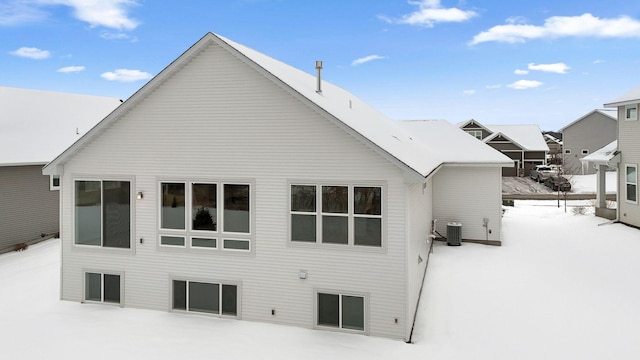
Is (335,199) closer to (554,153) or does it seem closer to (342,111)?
(342,111)

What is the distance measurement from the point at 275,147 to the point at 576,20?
32.7 metres

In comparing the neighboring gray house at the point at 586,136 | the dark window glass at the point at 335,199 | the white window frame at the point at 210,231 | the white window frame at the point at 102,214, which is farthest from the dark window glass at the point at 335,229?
the neighboring gray house at the point at 586,136

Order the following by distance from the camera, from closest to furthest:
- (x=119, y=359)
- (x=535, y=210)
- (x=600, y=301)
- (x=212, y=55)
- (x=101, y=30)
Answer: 1. (x=119, y=359)
2. (x=212, y=55)
3. (x=600, y=301)
4. (x=535, y=210)
5. (x=101, y=30)

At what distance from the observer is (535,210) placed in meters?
26.8

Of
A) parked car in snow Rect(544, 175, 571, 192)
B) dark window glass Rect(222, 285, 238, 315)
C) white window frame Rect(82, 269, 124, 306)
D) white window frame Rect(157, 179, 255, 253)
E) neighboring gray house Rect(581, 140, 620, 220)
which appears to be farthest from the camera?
parked car in snow Rect(544, 175, 571, 192)

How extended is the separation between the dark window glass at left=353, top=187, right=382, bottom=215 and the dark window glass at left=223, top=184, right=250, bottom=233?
2.67m

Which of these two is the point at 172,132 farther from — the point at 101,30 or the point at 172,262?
the point at 101,30

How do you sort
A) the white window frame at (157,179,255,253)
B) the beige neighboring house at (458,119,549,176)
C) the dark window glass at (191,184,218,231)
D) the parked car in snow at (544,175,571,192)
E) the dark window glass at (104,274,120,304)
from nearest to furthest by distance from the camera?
the white window frame at (157,179,255,253) < the dark window glass at (191,184,218,231) < the dark window glass at (104,274,120,304) < the parked car in snow at (544,175,571,192) < the beige neighboring house at (458,119,549,176)

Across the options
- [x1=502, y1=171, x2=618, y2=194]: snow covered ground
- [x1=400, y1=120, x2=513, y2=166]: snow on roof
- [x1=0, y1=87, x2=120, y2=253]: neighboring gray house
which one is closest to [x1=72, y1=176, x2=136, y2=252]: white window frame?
[x1=0, y1=87, x2=120, y2=253]: neighboring gray house

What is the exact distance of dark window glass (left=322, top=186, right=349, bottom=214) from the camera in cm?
940

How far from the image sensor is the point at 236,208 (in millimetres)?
10156

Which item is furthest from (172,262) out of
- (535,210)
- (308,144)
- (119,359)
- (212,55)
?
(535,210)

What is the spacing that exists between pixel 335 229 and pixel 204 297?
3897mm

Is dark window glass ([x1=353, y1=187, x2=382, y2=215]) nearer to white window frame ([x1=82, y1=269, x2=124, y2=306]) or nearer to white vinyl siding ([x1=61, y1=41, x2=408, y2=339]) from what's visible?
white vinyl siding ([x1=61, y1=41, x2=408, y2=339])
